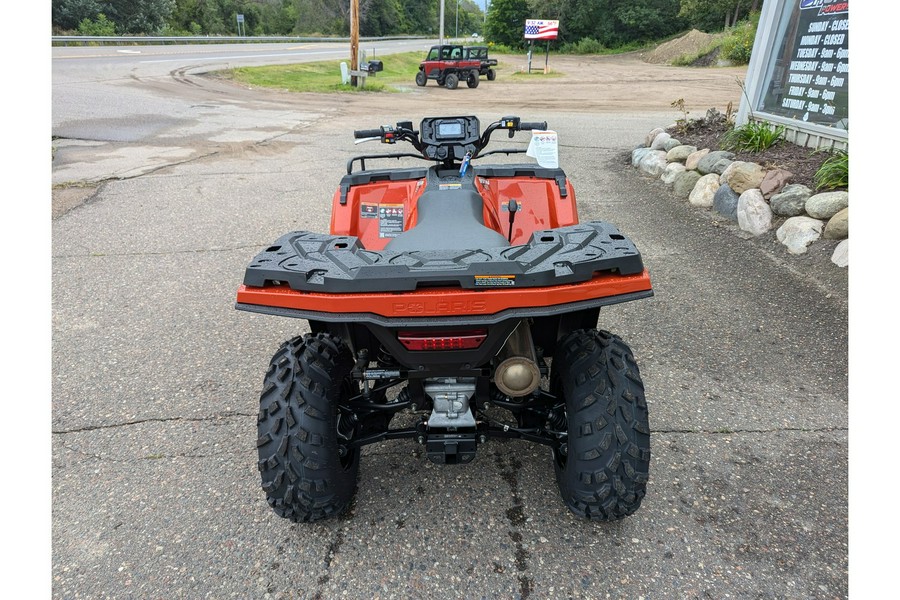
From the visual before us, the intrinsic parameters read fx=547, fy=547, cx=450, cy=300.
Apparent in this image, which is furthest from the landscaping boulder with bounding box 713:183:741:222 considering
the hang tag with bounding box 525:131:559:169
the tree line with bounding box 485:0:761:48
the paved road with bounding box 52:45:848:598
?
the tree line with bounding box 485:0:761:48

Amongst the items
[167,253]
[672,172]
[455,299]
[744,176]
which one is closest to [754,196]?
[744,176]

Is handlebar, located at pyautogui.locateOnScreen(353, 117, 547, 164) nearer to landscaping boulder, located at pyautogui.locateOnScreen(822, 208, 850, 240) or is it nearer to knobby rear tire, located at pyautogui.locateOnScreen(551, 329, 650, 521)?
knobby rear tire, located at pyautogui.locateOnScreen(551, 329, 650, 521)

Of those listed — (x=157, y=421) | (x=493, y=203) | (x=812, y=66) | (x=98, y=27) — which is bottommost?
(x=157, y=421)

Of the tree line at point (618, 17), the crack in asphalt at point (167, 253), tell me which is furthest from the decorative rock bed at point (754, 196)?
the tree line at point (618, 17)

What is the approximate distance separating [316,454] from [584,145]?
8774 millimetres

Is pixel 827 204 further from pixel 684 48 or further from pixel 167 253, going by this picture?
pixel 684 48

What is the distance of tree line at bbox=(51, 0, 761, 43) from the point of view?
3581 cm

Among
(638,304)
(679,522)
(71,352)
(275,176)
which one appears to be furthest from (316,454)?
(275,176)

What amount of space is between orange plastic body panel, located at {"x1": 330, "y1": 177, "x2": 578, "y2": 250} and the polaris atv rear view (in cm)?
57

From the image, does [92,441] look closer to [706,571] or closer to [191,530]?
[191,530]

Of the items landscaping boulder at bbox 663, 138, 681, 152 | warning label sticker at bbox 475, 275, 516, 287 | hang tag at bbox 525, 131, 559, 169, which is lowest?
warning label sticker at bbox 475, 275, 516, 287

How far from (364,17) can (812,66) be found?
223 ft

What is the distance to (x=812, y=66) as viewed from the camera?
587 cm

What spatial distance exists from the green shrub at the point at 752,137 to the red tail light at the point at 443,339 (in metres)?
5.78
